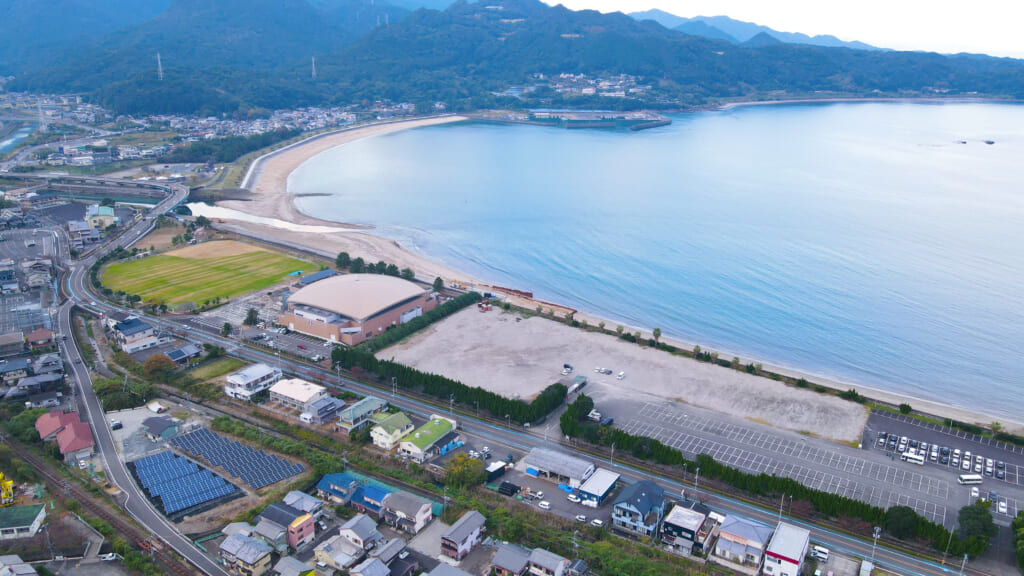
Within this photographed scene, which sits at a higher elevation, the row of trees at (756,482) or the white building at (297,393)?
the white building at (297,393)

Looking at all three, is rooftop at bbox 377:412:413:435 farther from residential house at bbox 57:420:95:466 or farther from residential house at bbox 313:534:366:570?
residential house at bbox 57:420:95:466

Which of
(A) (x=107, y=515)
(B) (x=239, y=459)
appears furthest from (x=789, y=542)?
(A) (x=107, y=515)

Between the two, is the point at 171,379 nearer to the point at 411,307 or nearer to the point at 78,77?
the point at 411,307

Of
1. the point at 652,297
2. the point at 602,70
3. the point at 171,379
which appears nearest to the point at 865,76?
the point at 602,70

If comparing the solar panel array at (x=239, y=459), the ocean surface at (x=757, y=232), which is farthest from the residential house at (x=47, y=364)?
the ocean surface at (x=757, y=232)

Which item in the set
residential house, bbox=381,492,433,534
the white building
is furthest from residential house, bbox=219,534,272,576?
the white building

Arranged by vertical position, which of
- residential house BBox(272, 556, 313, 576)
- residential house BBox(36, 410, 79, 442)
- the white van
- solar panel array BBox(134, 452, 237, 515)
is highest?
residential house BBox(36, 410, 79, 442)

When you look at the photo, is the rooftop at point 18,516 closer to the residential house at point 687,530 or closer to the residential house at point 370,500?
the residential house at point 370,500
